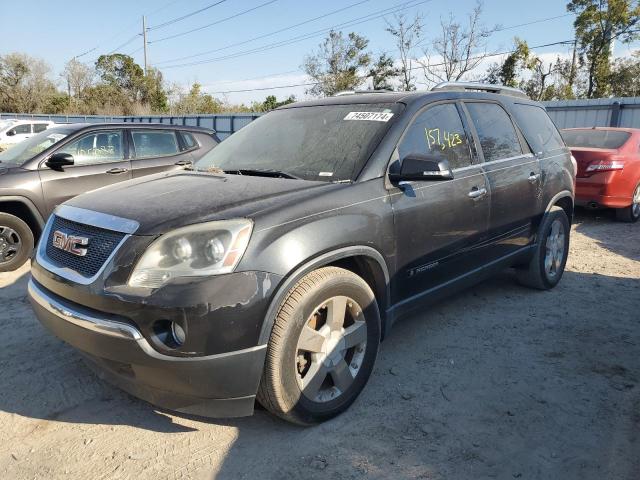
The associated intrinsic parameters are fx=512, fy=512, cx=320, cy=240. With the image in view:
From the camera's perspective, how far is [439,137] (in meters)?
3.61

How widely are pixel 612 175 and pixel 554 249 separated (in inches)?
145

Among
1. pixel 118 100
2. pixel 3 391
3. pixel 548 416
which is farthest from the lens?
pixel 118 100

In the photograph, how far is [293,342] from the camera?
8.29ft

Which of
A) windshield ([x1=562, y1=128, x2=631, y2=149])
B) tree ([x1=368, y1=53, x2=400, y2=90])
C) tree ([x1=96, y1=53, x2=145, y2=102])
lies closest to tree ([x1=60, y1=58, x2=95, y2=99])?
tree ([x1=96, y1=53, x2=145, y2=102])

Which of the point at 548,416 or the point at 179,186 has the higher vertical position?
the point at 179,186

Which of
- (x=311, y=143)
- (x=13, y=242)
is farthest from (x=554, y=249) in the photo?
(x=13, y=242)

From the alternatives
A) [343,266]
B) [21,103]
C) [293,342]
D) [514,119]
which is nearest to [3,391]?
[293,342]

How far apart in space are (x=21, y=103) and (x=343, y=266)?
64416mm

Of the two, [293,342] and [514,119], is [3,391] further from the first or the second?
[514,119]

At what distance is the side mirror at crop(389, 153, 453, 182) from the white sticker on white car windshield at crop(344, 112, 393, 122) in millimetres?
415

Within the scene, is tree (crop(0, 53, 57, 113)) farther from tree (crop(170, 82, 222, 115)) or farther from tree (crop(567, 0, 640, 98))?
tree (crop(567, 0, 640, 98))

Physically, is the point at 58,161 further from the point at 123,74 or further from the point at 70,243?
the point at 123,74

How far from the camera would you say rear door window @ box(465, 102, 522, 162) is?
4008mm

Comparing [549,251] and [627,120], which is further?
[627,120]
